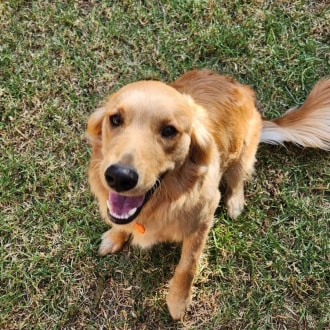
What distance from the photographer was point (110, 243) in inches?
146

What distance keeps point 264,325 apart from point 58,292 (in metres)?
1.64

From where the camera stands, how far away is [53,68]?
4.31 m

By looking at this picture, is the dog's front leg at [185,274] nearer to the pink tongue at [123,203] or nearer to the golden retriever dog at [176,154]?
the golden retriever dog at [176,154]

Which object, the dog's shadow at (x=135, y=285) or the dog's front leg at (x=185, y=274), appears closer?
the dog's front leg at (x=185, y=274)

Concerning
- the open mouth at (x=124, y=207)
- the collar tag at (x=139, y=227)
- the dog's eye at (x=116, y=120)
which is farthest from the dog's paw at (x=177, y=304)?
the dog's eye at (x=116, y=120)

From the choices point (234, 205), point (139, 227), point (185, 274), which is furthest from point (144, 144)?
point (234, 205)

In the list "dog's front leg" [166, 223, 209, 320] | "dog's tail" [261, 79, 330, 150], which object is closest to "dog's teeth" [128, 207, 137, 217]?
"dog's front leg" [166, 223, 209, 320]

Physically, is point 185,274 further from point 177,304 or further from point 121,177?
point 121,177

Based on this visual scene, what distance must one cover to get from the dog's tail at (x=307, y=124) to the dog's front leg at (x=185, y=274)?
46.8 inches

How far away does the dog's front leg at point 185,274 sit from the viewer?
317 cm

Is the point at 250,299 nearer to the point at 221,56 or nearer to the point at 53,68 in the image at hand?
the point at 221,56

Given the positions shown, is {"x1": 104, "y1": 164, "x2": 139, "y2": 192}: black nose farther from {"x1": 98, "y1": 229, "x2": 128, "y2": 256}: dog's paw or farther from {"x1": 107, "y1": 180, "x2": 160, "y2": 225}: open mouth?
{"x1": 98, "y1": 229, "x2": 128, "y2": 256}: dog's paw

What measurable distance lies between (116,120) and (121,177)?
455mm

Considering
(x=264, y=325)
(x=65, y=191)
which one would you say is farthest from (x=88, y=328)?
(x=264, y=325)
